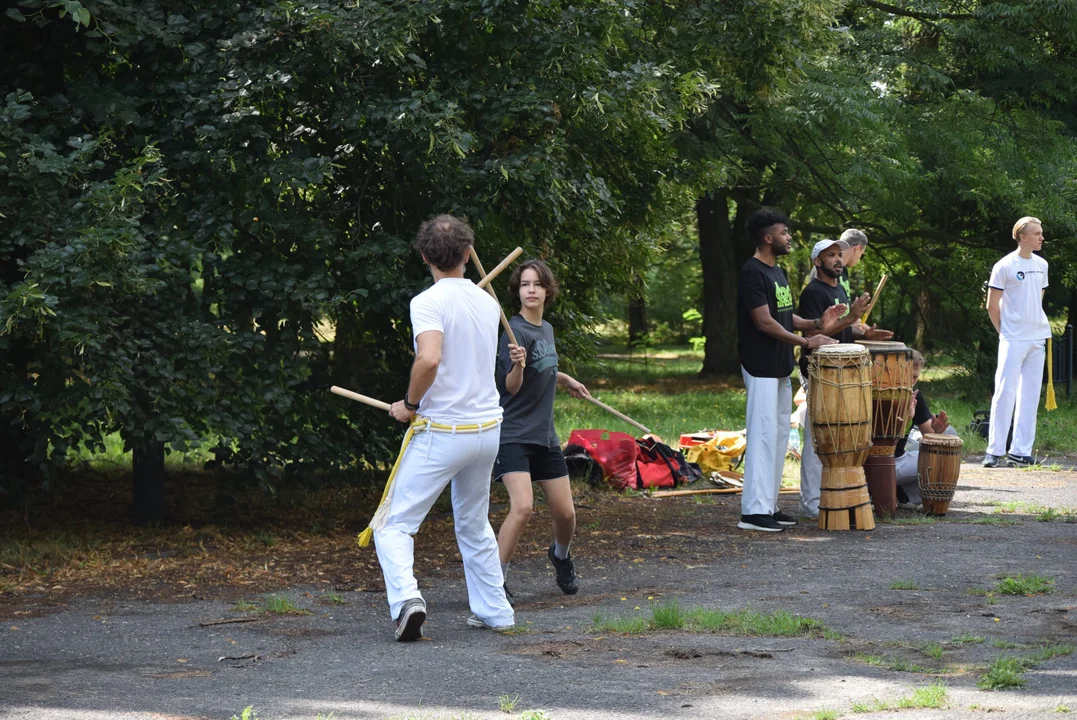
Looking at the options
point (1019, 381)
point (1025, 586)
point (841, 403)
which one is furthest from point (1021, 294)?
point (1025, 586)

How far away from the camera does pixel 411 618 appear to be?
6.30 m

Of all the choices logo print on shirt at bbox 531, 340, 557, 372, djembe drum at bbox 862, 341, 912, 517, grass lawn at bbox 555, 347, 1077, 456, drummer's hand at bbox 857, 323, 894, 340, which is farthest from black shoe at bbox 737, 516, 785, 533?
logo print on shirt at bbox 531, 340, 557, 372

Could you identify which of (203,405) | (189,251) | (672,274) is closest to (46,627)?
(203,405)

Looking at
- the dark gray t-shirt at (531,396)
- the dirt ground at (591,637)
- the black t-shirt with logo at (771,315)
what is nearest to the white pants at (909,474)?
the dirt ground at (591,637)

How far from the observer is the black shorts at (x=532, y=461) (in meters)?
7.09

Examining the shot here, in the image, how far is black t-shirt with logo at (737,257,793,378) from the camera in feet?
31.1

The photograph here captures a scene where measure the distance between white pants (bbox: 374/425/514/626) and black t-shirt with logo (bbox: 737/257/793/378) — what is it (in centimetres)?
331

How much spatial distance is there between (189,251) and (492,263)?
2.28 metres

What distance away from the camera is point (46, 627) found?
6.92 m

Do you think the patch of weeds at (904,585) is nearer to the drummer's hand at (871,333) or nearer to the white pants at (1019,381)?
the drummer's hand at (871,333)

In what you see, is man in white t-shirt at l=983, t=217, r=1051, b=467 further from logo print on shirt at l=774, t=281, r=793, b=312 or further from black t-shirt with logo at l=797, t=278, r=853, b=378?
Answer: logo print on shirt at l=774, t=281, r=793, b=312

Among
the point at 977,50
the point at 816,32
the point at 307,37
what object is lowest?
the point at 307,37

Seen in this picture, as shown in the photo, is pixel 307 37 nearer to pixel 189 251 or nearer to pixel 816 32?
pixel 189 251

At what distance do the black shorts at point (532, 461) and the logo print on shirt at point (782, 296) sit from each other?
281 centimetres
